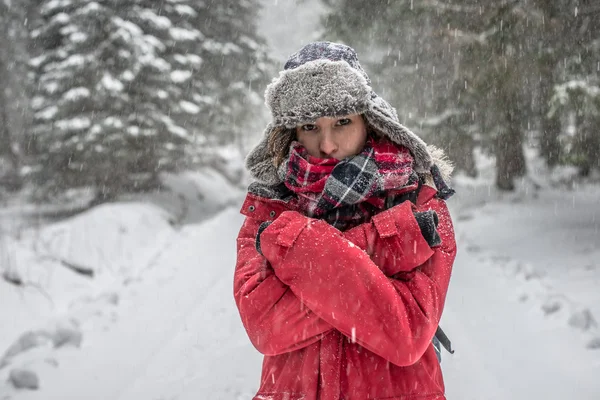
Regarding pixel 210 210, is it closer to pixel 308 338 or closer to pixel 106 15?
pixel 106 15

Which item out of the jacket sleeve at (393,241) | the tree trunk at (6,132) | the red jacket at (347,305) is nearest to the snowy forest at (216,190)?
the tree trunk at (6,132)

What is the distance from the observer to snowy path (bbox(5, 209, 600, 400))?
3.55 m

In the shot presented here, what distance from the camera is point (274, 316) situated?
1.41 metres

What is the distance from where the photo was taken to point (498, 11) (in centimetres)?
608

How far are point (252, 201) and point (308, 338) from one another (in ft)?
1.74

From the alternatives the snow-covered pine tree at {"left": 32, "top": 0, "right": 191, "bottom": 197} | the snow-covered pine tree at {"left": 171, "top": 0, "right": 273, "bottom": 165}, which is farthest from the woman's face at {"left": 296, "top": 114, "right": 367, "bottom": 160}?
the snow-covered pine tree at {"left": 171, "top": 0, "right": 273, "bottom": 165}

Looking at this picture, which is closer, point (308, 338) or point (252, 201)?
point (308, 338)

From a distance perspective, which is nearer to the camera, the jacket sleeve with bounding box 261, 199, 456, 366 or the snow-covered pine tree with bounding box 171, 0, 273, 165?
the jacket sleeve with bounding box 261, 199, 456, 366

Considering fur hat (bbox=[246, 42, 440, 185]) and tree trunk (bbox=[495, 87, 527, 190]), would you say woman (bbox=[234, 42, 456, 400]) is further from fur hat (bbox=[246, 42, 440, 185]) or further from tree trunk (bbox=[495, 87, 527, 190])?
tree trunk (bbox=[495, 87, 527, 190])

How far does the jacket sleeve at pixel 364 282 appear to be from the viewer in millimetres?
1325

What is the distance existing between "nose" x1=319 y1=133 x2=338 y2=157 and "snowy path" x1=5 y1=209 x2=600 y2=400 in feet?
8.37

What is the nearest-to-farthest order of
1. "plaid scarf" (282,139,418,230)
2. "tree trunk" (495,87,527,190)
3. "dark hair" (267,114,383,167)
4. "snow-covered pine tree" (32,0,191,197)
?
"plaid scarf" (282,139,418,230), "dark hair" (267,114,383,167), "tree trunk" (495,87,527,190), "snow-covered pine tree" (32,0,191,197)

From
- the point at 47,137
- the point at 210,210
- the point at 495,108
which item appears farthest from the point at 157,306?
the point at 210,210

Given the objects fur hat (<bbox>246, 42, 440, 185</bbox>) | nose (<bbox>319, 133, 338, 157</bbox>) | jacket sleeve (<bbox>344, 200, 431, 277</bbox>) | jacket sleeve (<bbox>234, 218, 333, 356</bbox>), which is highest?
fur hat (<bbox>246, 42, 440, 185</bbox>)
